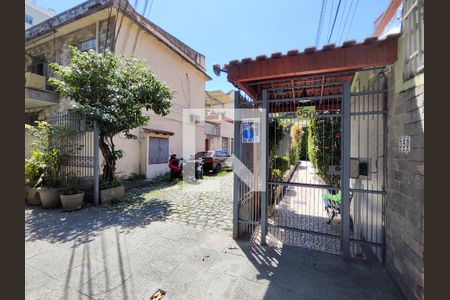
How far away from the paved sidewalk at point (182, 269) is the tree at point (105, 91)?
3.00m

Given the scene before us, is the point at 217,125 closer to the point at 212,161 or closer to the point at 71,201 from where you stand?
the point at 212,161

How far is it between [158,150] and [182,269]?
9.01 meters

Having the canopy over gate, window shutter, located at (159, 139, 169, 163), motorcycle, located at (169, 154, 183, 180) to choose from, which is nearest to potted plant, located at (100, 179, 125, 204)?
motorcycle, located at (169, 154, 183, 180)

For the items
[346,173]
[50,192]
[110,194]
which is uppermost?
[346,173]

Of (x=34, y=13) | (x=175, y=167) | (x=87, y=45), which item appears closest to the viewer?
(x=175, y=167)

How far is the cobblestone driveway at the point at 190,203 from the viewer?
4648 millimetres

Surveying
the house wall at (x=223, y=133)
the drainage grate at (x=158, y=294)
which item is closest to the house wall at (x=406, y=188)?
the drainage grate at (x=158, y=294)

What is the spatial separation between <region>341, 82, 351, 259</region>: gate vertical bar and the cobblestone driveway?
2.08 meters

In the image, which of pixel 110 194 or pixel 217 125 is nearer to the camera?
pixel 110 194

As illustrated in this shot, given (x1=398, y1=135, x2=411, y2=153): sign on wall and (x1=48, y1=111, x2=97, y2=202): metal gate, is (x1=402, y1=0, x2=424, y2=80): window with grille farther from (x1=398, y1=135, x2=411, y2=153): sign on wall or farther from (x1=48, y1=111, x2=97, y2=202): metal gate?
(x1=48, y1=111, x2=97, y2=202): metal gate

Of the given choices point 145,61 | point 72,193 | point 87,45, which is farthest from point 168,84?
point 72,193

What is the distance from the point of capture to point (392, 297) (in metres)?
2.27

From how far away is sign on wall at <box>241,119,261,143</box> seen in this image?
11.8 ft

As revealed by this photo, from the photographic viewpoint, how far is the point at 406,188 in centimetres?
230
